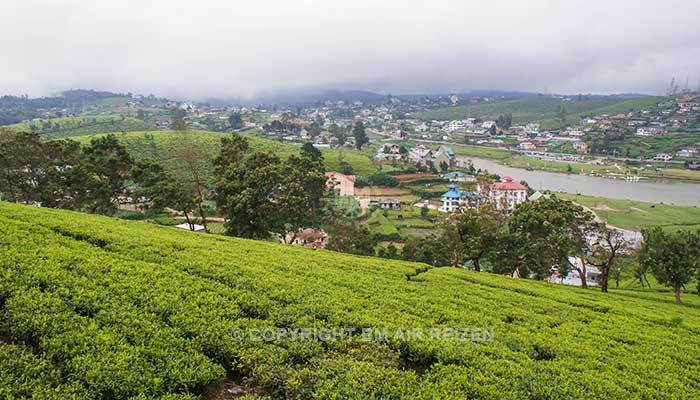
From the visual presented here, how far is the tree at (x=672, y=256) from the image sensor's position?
1747 cm

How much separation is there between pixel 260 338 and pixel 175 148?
5727cm

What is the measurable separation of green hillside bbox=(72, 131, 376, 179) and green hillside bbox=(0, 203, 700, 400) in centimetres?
3929

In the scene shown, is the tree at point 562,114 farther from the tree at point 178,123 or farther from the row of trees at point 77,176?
the row of trees at point 77,176

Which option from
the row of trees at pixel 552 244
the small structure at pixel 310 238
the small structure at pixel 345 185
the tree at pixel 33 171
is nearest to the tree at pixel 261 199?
the small structure at pixel 310 238

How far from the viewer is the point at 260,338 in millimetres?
5922

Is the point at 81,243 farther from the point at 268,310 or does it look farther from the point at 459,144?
the point at 459,144

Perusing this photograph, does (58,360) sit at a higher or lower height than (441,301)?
higher

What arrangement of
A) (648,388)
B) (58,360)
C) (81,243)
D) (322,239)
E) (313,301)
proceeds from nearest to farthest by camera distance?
(58,360) < (648,388) < (313,301) < (81,243) < (322,239)

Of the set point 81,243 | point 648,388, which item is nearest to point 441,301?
point 648,388

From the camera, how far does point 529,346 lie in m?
7.21

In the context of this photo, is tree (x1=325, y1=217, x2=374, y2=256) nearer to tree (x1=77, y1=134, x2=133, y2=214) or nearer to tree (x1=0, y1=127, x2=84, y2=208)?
tree (x1=77, y1=134, x2=133, y2=214)

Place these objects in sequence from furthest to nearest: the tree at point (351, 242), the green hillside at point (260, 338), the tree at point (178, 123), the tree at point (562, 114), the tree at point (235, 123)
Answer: the tree at point (562, 114)
the tree at point (235, 123)
the tree at point (178, 123)
the tree at point (351, 242)
the green hillside at point (260, 338)

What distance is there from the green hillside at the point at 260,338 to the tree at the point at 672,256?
9.69m

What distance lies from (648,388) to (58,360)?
27.8 ft
